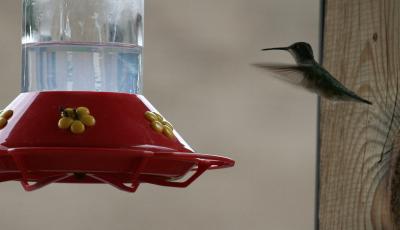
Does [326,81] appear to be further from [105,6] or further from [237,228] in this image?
[237,228]

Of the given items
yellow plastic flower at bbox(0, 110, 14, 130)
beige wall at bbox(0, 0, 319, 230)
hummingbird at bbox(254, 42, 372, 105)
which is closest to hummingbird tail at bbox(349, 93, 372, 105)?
hummingbird at bbox(254, 42, 372, 105)

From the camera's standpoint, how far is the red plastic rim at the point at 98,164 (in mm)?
2859

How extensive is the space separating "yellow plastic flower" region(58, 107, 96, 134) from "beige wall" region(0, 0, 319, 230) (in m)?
4.83

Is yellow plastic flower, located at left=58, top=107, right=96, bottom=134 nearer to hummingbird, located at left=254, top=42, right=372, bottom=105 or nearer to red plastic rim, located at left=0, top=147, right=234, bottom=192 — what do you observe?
red plastic rim, located at left=0, top=147, right=234, bottom=192

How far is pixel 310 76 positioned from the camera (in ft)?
13.7

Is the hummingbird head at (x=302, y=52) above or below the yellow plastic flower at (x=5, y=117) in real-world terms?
above

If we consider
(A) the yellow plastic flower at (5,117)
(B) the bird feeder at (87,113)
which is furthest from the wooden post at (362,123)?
(A) the yellow plastic flower at (5,117)

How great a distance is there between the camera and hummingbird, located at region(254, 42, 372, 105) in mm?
3500

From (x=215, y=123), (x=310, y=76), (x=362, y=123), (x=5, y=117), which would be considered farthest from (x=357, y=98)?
(x=215, y=123)

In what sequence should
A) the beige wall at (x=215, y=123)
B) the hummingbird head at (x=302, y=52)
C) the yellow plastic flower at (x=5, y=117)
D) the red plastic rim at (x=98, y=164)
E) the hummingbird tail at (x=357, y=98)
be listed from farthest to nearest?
the beige wall at (x=215, y=123), the hummingbird head at (x=302, y=52), the hummingbird tail at (x=357, y=98), the yellow plastic flower at (x=5, y=117), the red plastic rim at (x=98, y=164)

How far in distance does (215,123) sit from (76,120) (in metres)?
5.86

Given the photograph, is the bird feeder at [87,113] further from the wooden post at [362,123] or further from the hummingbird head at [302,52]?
the hummingbird head at [302,52]

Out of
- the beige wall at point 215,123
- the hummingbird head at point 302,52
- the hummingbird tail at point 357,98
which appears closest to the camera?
the hummingbird tail at point 357,98

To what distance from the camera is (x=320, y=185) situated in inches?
139
